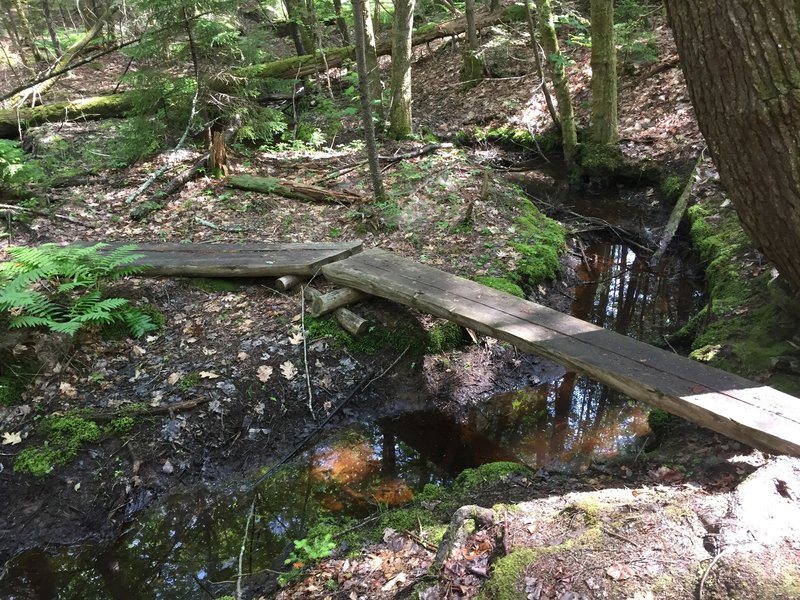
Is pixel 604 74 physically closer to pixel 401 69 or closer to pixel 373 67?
pixel 401 69

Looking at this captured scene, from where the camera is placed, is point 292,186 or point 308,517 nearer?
point 308,517

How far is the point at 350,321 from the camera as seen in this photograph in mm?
5762

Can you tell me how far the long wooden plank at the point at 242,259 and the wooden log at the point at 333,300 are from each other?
47 cm

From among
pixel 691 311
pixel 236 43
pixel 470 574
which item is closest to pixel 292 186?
pixel 236 43

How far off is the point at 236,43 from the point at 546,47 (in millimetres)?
5772

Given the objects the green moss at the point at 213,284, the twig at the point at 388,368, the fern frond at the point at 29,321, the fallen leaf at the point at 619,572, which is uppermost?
the fern frond at the point at 29,321

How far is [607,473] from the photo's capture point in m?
3.88

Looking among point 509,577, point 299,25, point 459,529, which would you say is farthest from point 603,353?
point 299,25

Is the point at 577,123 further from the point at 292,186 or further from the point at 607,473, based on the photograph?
the point at 607,473

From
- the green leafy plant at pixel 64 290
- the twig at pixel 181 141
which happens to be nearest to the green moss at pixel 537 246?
the green leafy plant at pixel 64 290

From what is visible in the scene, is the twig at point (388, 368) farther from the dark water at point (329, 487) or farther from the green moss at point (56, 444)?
the green moss at point (56, 444)

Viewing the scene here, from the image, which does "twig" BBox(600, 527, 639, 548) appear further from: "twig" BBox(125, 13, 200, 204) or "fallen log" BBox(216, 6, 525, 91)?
"fallen log" BBox(216, 6, 525, 91)

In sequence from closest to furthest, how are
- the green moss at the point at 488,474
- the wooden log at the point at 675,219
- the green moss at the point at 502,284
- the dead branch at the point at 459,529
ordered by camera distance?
1. the dead branch at the point at 459,529
2. the green moss at the point at 488,474
3. the green moss at the point at 502,284
4. the wooden log at the point at 675,219

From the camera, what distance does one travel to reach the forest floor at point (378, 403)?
2.52 metres
